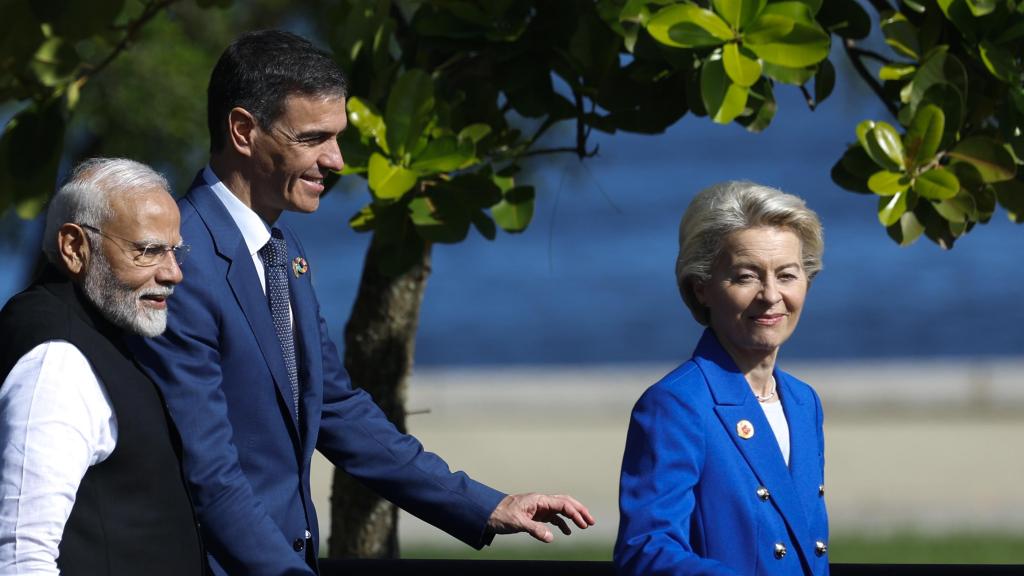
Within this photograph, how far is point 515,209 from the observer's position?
4.22 metres

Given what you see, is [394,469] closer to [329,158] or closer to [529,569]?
[529,569]

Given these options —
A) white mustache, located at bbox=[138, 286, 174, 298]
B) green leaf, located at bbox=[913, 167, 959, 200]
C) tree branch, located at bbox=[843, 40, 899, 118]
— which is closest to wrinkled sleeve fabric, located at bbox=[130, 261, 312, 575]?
white mustache, located at bbox=[138, 286, 174, 298]

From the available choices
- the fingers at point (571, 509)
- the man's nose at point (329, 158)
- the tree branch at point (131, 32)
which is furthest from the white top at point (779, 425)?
the tree branch at point (131, 32)

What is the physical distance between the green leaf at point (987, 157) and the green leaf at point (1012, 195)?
22cm

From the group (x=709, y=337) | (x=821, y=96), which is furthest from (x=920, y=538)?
(x=709, y=337)

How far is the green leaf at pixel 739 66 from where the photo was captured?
3.42 m

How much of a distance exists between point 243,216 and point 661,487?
1013 mm

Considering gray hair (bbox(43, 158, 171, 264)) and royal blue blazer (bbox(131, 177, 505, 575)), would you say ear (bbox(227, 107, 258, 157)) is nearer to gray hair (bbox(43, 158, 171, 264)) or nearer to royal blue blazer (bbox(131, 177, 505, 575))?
royal blue blazer (bbox(131, 177, 505, 575))

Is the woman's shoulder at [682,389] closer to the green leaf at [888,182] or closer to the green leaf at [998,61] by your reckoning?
the green leaf at [888,182]

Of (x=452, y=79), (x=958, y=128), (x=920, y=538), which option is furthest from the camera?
(x=920, y=538)

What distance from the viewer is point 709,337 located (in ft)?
9.90

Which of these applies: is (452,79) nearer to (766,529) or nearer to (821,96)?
(821,96)

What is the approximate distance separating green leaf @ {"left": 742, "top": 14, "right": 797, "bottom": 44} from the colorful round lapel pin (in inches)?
45.1

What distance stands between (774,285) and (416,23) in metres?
1.51
